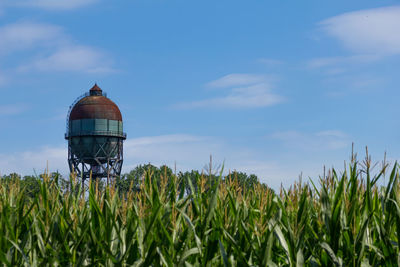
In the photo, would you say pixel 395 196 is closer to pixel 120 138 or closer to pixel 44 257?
pixel 44 257

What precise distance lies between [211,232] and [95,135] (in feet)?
187

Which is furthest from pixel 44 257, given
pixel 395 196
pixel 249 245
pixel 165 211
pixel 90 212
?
pixel 395 196

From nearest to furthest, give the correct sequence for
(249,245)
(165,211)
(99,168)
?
(249,245) < (165,211) < (99,168)

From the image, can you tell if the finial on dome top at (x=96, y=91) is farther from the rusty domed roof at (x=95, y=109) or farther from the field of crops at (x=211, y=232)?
the field of crops at (x=211, y=232)

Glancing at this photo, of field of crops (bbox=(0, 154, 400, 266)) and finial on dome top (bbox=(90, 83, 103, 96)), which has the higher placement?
finial on dome top (bbox=(90, 83, 103, 96))

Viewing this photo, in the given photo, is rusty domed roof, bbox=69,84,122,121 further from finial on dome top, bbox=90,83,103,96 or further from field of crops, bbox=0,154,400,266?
field of crops, bbox=0,154,400,266

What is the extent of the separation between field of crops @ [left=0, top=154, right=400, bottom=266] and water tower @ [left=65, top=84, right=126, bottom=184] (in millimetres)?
55547

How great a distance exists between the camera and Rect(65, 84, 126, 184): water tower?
62625 mm

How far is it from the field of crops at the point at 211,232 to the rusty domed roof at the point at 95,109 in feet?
187

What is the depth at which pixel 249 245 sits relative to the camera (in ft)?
20.1

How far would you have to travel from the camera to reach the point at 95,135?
6225 centimetres

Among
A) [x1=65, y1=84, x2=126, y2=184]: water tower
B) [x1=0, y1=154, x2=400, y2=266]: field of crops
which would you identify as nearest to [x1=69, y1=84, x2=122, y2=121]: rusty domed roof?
[x1=65, y1=84, x2=126, y2=184]: water tower

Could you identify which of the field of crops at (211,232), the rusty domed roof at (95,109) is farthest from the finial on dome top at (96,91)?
the field of crops at (211,232)

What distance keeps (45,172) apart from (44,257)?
109 centimetres
